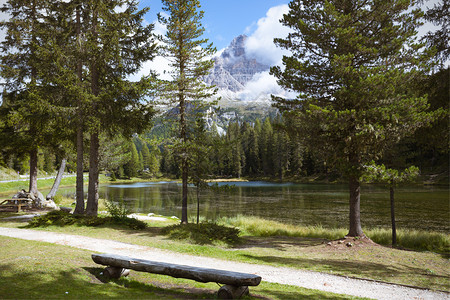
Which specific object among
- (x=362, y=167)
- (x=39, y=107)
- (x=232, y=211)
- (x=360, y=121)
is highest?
(x=39, y=107)

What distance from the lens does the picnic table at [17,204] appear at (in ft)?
65.3

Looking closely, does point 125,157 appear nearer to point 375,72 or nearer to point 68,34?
point 68,34

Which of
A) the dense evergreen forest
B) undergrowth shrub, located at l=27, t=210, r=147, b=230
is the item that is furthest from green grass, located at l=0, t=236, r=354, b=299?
undergrowth shrub, located at l=27, t=210, r=147, b=230

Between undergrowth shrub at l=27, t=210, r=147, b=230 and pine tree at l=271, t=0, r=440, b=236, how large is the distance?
987 cm

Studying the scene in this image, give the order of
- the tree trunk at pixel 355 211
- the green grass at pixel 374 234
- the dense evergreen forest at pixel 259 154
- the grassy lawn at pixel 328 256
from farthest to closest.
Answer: the green grass at pixel 374 234 < the tree trunk at pixel 355 211 < the dense evergreen forest at pixel 259 154 < the grassy lawn at pixel 328 256

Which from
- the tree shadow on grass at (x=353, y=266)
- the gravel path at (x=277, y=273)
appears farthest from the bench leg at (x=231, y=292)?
the tree shadow on grass at (x=353, y=266)

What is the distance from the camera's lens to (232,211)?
28.8 metres

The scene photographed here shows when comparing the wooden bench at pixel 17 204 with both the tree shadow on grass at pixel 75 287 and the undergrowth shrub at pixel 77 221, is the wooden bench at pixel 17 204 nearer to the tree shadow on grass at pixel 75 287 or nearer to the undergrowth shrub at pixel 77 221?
the undergrowth shrub at pixel 77 221

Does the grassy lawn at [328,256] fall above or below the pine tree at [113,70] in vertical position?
below

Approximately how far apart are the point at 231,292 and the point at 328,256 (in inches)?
266

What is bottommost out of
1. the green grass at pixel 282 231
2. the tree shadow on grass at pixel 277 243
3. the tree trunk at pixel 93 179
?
the green grass at pixel 282 231

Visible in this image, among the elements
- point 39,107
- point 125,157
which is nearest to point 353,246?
point 39,107

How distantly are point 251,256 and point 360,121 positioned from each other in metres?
6.67

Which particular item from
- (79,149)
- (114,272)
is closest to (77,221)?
(79,149)
